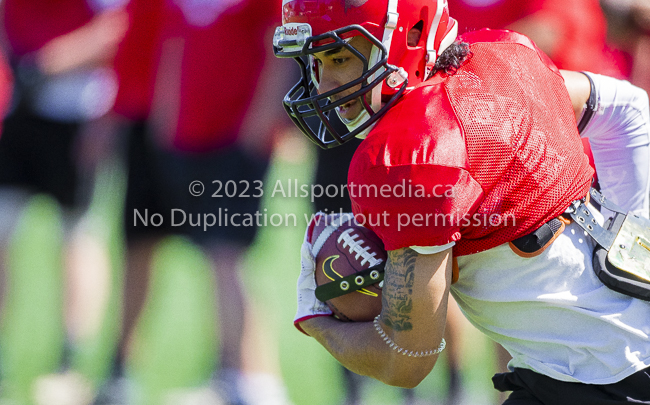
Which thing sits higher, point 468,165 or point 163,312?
point 468,165

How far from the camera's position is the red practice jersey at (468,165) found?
118cm

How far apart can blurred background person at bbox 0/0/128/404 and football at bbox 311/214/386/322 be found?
1395mm

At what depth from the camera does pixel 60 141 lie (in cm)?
247

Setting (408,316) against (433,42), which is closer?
(408,316)

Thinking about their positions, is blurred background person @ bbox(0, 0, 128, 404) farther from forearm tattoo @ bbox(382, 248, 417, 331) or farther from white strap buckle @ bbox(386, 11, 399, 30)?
forearm tattoo @ bbox(382, 248, 417, 331)

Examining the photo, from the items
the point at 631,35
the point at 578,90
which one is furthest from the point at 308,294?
the point at 631,35

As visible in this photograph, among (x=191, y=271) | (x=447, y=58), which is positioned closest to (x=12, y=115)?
(x=191, y=271)

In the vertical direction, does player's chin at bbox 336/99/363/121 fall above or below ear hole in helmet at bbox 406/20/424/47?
below

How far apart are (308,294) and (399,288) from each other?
1.30ft

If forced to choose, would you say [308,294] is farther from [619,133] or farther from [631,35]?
[631,35]

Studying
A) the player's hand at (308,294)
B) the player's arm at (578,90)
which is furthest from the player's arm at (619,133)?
the player's hand at (308,294)

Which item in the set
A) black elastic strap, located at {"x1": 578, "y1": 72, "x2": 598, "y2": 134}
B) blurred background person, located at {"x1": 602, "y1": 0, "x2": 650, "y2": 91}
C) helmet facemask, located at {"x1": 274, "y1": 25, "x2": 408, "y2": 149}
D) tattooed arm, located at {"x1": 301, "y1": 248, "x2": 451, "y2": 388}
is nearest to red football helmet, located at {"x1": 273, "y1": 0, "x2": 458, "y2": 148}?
helmet facemask, located at {"x1": 274, "y1": 25, "x2": 408, "y2": 149}

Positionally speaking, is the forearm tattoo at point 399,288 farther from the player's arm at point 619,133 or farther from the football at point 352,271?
the player's arm at point 619,133

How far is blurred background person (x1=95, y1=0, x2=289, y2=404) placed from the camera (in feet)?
8.24
